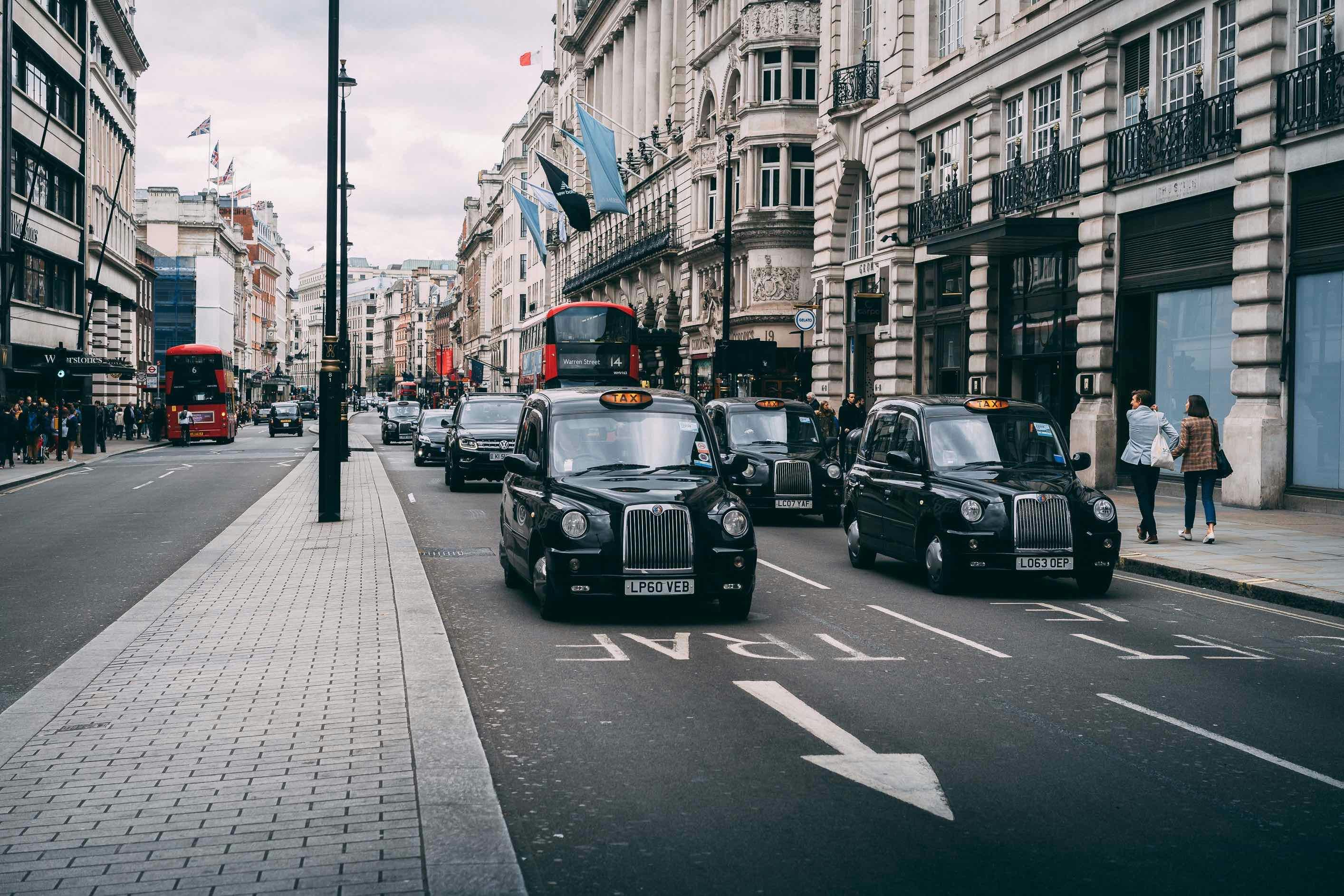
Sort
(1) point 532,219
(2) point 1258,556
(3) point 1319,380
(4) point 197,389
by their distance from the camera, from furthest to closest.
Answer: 1. (1) point 532,219
2. (4) point 197,389
3. (3) point 1319,380
4. (2) point 1258,556

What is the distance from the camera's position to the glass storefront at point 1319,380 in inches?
757

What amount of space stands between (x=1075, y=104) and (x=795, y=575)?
53.1 ft

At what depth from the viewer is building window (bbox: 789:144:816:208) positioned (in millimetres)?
46688

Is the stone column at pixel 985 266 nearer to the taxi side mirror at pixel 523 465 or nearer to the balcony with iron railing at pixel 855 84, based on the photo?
the balcony with iron railing at pixel 855 84

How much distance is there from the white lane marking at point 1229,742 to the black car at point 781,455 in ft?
38.5

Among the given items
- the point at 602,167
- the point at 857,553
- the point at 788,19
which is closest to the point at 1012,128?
the point at 857,553

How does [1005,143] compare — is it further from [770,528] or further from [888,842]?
[888,842]

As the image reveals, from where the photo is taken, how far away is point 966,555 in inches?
480

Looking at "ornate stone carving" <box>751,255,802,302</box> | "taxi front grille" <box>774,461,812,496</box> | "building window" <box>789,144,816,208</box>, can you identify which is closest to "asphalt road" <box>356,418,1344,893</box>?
"taxi front grille" <box>774,461,812,496</box>

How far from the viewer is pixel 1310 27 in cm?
1967

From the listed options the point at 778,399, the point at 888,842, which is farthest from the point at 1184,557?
the point at 888,842

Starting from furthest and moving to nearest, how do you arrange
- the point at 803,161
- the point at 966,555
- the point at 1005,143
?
the point at 803,161 → the point at 1005,143 → the point at 966,555

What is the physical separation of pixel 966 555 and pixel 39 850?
8.92m

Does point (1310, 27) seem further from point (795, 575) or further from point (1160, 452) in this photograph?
point (795, 575)
